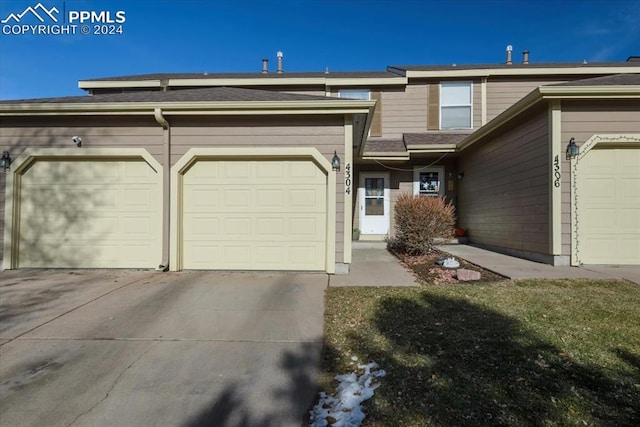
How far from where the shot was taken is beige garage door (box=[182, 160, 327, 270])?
20.6ft

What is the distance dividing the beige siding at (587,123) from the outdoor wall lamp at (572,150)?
103 mm

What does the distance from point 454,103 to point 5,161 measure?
38.9ft

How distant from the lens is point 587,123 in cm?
660

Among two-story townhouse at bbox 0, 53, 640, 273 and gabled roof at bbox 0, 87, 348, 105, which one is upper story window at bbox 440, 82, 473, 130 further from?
gabled roof at bbox 0, 87, 348, 105

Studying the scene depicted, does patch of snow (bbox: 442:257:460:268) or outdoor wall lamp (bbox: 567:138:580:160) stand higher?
outdoor wall lamp (bbox: 567:138:580:160)

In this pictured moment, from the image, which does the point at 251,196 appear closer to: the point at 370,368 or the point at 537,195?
the point at 370,368

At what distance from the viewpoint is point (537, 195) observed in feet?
23.3

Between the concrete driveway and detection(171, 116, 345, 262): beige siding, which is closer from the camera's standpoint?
the concrete driveway

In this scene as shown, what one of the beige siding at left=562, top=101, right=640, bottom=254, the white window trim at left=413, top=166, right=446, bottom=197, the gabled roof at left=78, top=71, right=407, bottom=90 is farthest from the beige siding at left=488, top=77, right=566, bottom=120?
the beige siding at left=562, top=101, right=640, bottom=254

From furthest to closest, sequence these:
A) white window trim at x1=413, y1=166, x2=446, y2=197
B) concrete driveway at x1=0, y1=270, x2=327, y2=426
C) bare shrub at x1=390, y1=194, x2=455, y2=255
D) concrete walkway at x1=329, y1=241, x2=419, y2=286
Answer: white window trim at x1=413, y1=166, x2=446, y2=197
bare shrub at x1=390, y1=194, x2=455, y2=255
concrete walkway at x1=329, y1=241, x2=419, y2=286
concrete driveway at x1=0, y1=270, x2=327, y2=426

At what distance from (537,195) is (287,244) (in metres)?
5.15

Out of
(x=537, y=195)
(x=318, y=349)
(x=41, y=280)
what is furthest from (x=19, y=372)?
(x=537, y=195)

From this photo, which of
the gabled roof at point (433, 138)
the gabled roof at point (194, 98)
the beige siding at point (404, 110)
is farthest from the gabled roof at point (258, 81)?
the gabled roof at point (194, 98)

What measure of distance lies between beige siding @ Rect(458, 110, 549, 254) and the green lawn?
101 inches
